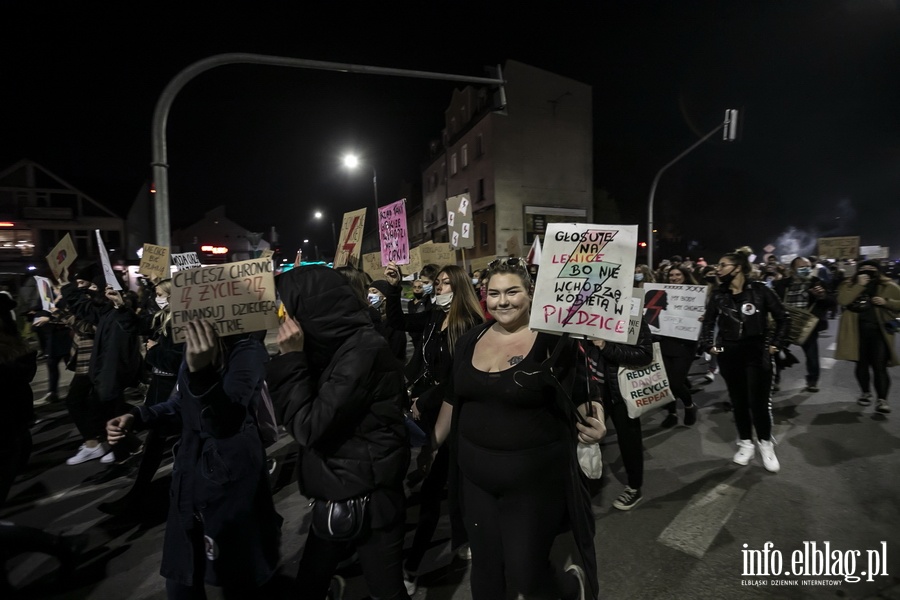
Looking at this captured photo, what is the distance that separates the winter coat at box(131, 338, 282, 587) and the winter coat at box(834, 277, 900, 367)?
26.1 feet

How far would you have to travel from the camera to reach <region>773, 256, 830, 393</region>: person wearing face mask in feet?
24.8

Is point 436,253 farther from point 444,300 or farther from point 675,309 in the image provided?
point 444,300

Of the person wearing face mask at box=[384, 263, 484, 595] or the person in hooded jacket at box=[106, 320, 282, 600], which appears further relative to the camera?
the person wearing face mask at box=[384, 263, 484, 595]

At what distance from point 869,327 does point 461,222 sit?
6.29 metres

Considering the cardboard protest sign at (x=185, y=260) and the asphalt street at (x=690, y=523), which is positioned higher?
the cardboard protest sign at (x=185, y=260)

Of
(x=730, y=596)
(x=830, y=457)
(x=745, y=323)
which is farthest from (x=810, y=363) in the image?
(x=730, y=596)

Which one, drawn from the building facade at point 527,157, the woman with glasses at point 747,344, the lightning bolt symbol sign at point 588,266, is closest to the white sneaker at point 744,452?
the woman with glasses at point 747,344

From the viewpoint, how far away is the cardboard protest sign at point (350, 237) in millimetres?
6250

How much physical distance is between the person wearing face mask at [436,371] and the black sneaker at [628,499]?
1.45 meters

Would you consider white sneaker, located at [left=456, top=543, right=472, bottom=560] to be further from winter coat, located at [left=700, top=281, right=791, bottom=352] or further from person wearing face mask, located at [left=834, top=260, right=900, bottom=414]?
person wearing face mask, located at [left=834, top=260, right=900, bottom=414]

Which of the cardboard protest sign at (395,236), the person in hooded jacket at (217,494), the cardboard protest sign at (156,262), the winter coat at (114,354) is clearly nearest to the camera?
the person in hooded jacket at (217,494)

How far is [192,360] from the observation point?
2.30 metres

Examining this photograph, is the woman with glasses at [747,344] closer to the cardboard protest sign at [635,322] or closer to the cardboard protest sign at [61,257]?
the cardboard protest sign at [635,322]

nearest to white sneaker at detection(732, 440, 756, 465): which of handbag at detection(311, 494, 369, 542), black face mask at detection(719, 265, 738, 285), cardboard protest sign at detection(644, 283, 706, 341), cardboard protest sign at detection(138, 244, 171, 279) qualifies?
cardboard protest sign at detection(644, 283, 706, 341)
